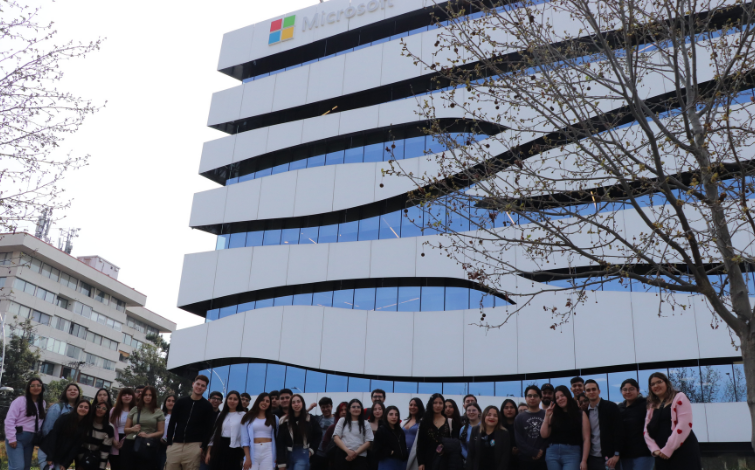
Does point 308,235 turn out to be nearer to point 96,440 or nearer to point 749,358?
point 96,440

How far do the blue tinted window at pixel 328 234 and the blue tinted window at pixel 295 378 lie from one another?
212 inches

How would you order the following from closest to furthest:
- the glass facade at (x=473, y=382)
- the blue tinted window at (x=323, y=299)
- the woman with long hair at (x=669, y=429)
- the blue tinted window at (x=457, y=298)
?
the woman with long hair at (x=669, y=429) → the glass facade at (x=473, y=382) → the blue tinted window at (x=457, y=298) → the blue tinted window at (x=323, y=299)

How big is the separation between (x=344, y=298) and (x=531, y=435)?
16.5 m

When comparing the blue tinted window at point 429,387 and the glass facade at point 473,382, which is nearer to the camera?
the glass facade at point 473,382

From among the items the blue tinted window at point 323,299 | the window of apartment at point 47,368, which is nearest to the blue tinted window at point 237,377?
the blue tinted window at point 323,299

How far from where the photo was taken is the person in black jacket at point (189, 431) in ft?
30.9

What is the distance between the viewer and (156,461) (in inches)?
404

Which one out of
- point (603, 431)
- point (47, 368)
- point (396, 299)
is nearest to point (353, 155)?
point (396, 299)

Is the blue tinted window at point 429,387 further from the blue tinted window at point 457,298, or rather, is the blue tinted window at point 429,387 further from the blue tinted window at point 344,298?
the blue tinted window at point 344,298

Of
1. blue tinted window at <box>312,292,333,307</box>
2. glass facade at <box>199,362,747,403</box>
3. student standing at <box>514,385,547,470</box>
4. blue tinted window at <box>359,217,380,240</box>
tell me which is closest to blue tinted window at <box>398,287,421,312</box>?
blue tinted window at <box>359,217,380,240</box>

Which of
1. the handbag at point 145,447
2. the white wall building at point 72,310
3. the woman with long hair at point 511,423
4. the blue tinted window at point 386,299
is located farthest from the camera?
the white wall building at point 72,310

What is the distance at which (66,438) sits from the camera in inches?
372

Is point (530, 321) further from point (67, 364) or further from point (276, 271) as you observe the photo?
point (67, 364)

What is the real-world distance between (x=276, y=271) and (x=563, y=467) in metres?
18.9
